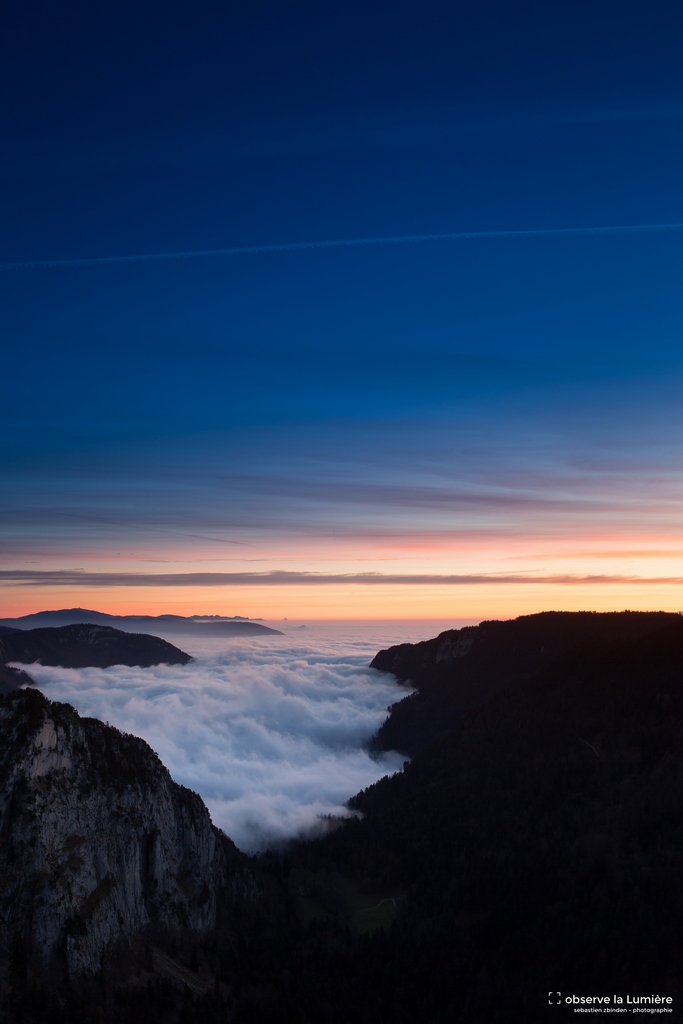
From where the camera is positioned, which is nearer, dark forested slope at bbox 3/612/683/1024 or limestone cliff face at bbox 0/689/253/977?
limestone cliff face at bbox 0/689/253/977

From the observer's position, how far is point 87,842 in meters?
116

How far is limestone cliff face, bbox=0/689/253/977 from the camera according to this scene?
341 feet

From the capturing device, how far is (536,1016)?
A: 11612 cm

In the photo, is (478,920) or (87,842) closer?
(87,842)

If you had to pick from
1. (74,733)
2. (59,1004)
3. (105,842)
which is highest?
(74,733)

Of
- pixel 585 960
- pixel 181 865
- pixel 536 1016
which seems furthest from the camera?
pixel 181 865

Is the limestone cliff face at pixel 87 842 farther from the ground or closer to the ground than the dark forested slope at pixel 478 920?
farther from the ground

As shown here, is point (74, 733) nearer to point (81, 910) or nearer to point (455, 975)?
point (81, 910)

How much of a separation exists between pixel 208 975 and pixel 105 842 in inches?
1139

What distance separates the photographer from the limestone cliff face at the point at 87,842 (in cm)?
10406

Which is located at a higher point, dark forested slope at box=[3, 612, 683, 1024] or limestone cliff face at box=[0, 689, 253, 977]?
limestone cliff face at box=[0, 689, 253, 977]

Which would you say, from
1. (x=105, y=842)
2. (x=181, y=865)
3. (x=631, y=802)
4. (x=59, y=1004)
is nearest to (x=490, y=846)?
(x=631, y=802)

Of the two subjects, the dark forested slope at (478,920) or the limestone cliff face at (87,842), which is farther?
the dark forested slope at (478,920)

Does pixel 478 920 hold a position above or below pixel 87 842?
below
